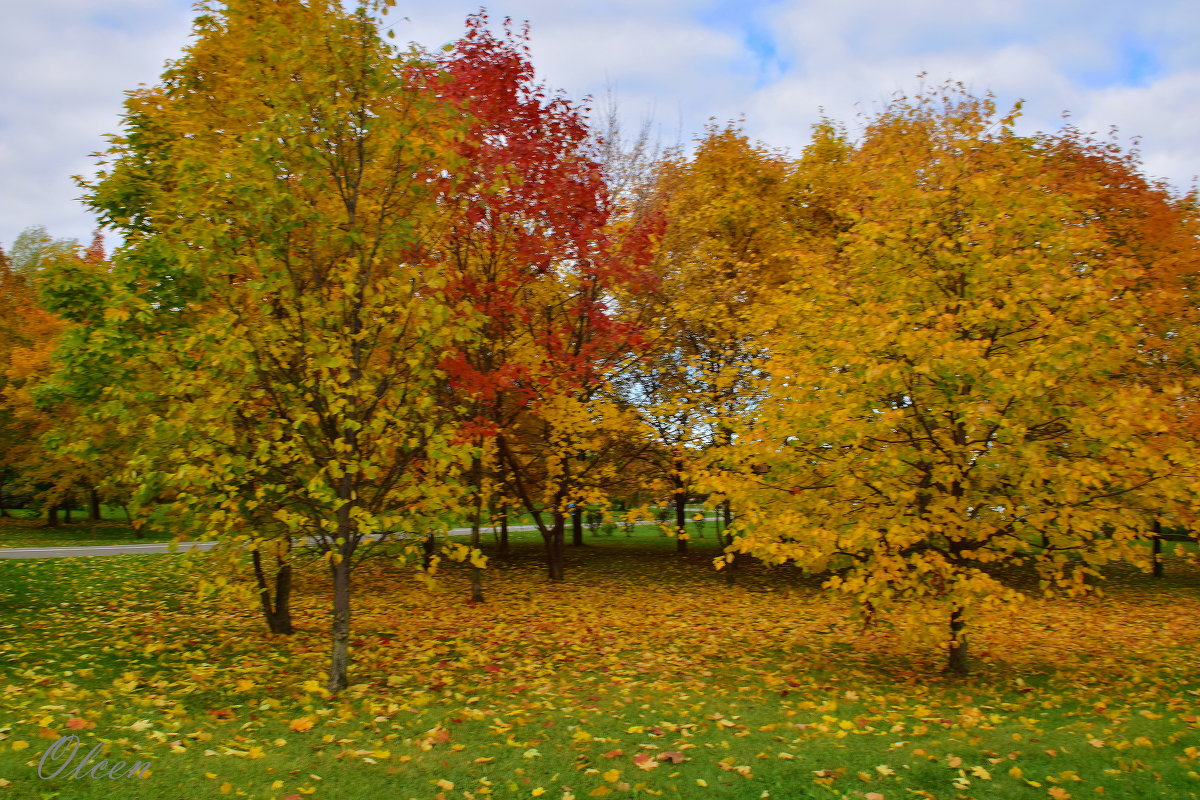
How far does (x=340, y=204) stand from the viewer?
27.0 feet

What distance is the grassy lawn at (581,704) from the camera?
Result: 5055 millimetres

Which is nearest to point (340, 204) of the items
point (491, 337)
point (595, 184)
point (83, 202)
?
point (491, 337)

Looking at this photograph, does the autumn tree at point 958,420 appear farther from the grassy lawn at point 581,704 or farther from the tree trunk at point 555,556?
the tree trunk at point 555,556

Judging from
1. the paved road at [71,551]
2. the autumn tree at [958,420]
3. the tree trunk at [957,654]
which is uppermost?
the autumn tree at [958,420]

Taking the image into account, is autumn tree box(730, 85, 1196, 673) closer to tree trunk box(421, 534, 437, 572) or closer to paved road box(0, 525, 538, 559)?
tree trunk box(421, 534, 437, 572)

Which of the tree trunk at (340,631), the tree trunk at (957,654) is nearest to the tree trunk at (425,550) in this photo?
the tree trunk at (340,631)

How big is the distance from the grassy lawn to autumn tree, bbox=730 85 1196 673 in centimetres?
134

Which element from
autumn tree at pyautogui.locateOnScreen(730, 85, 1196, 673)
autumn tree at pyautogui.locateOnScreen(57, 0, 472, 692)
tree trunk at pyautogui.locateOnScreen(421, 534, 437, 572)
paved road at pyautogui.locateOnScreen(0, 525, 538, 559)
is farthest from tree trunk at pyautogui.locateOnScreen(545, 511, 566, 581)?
autumn tree at pyautogui.locateOnScreen(57, 0, 472, 692)

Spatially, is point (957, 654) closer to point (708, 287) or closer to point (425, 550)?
point (425, 550)

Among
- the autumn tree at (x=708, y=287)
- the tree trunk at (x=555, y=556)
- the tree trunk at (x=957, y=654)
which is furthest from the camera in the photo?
the tree trunk at (x=555, y=556)

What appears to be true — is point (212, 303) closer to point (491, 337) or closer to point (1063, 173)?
point (491, 337)

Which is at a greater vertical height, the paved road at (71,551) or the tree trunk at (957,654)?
the tree trunk at (957,654)

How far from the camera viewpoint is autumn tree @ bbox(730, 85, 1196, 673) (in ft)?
25.1

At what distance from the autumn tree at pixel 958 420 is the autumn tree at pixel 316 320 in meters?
4.47
